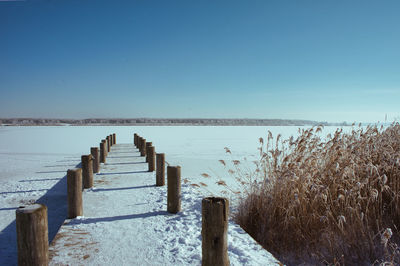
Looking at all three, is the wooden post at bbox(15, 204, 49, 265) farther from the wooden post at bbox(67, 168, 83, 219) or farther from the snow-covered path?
the wooden post at bbox(67, 168, 83, 219)

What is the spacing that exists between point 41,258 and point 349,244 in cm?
342

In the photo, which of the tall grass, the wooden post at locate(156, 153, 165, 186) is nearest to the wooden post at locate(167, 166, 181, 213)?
the tall grass

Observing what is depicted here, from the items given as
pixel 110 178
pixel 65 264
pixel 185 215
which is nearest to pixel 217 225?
pixel 65 264

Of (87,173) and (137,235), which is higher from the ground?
(87,173)

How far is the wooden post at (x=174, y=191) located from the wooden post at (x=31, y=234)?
5.90ft

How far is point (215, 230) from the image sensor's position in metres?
2.19

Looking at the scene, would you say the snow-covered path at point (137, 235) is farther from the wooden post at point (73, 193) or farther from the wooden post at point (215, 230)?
the wooden post at point (215, 230)

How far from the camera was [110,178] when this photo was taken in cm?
601

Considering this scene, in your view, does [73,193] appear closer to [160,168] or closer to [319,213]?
[160,168]

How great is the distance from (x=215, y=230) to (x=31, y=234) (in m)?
1.48

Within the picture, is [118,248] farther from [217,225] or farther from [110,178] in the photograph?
[110,178]

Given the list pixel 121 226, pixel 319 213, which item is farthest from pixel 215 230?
pixel 319 213

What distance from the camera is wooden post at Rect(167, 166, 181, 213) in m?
3.87

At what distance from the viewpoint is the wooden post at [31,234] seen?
2199mm
